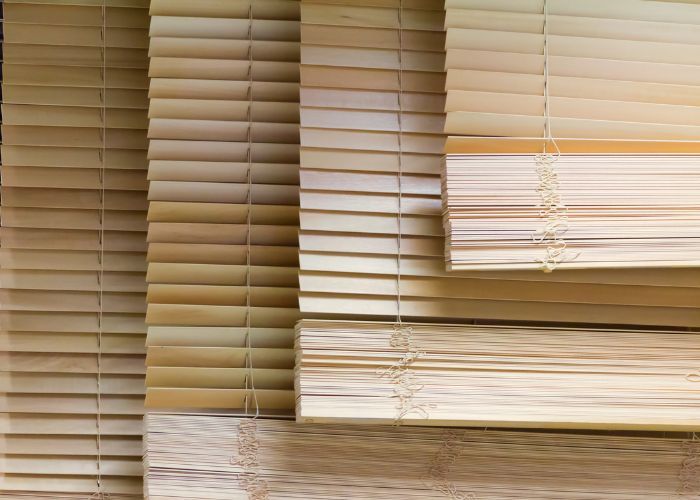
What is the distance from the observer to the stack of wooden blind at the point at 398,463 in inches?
64.8

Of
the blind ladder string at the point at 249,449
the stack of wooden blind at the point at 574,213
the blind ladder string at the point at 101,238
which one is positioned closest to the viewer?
the stack of wooden blind at the point at 574,213

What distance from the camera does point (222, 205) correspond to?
1.76 metres

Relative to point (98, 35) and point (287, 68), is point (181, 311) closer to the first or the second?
point (287, 68)

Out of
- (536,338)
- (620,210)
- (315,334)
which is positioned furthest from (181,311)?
(620,210)

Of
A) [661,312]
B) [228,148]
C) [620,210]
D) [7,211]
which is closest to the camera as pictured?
[620,210]

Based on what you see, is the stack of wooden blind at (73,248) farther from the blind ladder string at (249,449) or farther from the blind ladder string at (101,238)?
the blind ladder string at (249,449)

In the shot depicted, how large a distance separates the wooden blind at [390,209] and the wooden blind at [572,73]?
12 cm

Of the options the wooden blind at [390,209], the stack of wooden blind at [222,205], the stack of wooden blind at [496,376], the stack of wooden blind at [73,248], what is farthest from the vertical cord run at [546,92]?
the stack of wooden blind at [73,248]

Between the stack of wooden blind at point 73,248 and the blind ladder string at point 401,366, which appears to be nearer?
the blind ladder string at point 401,366

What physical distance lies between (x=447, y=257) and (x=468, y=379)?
0.22 meters

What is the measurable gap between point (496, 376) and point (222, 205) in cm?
62

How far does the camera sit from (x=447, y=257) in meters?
1.57

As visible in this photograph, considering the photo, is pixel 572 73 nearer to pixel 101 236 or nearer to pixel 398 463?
pixel 398 463

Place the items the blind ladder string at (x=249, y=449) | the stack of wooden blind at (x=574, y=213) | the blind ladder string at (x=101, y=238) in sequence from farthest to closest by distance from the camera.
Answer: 1. the blind ladder string at (x=101, y=238)
2. the blind ladder string at (x=249, y=449)
3. the stack of wooden blind at (x=574, y=213)
